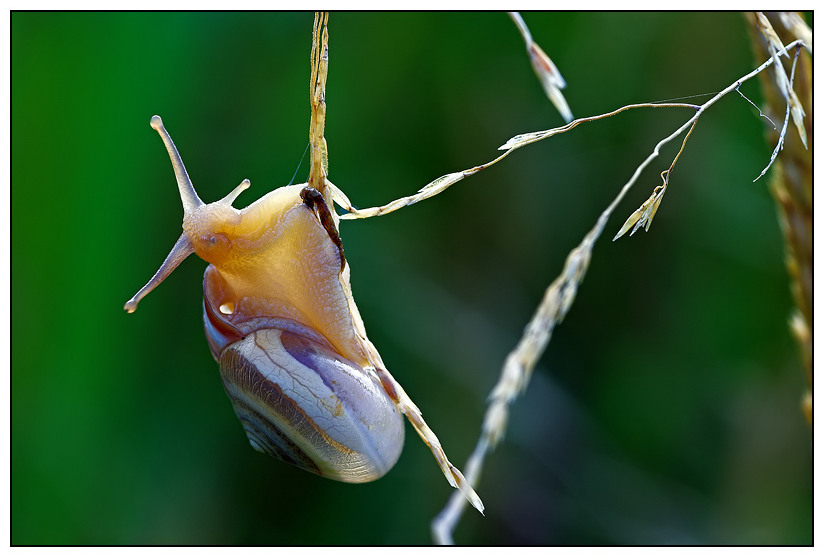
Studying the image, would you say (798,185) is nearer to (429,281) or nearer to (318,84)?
(318,84)

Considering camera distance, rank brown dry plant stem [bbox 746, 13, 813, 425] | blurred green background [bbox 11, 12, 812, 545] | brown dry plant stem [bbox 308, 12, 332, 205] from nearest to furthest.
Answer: brown dry plant stem [bbox 308, 12, 332, 205]
brown dry plant stem [bbox 746, 13, 813, 425]
blurred green background [bbox 11, 12, 812, 545]

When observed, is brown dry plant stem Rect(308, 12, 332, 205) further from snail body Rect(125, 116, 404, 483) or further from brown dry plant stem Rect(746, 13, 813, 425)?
brown dry plant stem Rect(746, 13, 813, 425)

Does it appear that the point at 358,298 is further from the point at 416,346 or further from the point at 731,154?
the point at 731,154

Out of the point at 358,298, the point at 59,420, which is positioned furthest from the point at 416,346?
the point at 59,420

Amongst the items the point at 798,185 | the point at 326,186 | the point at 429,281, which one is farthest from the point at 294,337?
the point at 429,281

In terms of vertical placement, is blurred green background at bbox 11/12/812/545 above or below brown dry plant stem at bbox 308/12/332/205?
below

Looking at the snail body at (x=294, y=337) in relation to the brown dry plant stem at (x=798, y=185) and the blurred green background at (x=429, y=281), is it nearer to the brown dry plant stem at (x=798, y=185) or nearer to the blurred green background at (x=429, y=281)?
the brown dry plant stem at (x=798, y=185)

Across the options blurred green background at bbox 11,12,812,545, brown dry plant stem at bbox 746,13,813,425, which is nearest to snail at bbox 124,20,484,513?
brown dry plant stem at bbox 746,13,813,425
